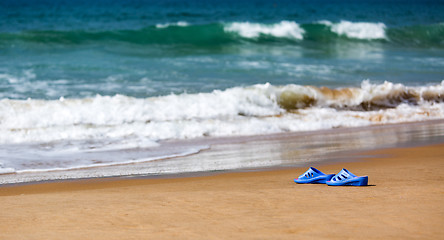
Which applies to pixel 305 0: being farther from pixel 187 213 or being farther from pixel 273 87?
pixel 187 213

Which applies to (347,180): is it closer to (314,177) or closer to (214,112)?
(314,177)

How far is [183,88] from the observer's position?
12.4 m

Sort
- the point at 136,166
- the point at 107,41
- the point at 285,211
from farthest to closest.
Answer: the point at 107,41
the point at 136,166
the point at 285,211

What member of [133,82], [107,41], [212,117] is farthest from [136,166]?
[107,41]

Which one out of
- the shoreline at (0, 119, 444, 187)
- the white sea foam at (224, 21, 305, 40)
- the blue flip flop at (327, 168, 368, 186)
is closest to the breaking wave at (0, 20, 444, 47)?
the white sea foam at (224, 21, 305, 40)

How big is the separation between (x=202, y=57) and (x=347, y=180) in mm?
13300

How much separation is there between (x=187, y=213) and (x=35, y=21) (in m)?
28.2

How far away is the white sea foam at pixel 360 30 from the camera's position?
2531 centimetres

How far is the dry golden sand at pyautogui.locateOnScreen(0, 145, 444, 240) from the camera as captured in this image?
12.4 ft

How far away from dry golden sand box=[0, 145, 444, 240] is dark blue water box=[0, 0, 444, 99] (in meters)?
6.45

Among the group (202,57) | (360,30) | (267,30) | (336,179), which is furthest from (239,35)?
(336,179)

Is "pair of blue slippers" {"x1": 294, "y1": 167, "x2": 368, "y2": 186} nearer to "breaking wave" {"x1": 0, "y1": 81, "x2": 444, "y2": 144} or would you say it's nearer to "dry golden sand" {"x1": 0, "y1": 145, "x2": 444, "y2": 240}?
"dry golden sand" {"x1": 0, "y1": 145, "x2": 444, "y2": 240}

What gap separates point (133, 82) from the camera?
13.3m

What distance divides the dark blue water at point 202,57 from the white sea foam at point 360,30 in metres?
0.05
